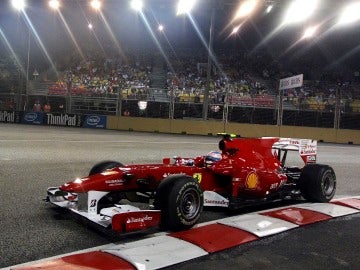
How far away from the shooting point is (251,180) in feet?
18.4

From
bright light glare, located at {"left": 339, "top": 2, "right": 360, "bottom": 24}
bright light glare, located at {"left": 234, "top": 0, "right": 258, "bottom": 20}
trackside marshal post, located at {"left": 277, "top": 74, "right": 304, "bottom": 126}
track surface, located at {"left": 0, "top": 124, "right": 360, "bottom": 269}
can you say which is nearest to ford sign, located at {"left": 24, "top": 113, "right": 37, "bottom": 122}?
bright light glare, located at {"left": 234, "top": 0, "right": 258, "bottom": 20}

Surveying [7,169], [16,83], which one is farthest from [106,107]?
[7,169]

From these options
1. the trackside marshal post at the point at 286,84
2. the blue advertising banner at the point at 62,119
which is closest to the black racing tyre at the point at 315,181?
the trackside marshal post at the point at 286,84

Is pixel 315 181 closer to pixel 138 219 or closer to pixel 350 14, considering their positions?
pixel 138 219

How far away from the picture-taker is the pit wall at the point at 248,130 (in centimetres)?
2267

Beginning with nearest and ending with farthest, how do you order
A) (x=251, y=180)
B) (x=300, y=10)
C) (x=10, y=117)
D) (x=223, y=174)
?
(x=223, y=174), (x=251, y=180), (x=300, y=10), (x=10, y=117)

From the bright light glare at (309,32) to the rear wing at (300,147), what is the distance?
24.5 m

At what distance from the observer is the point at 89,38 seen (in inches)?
1405

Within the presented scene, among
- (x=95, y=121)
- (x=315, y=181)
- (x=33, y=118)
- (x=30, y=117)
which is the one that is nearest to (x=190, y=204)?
(x=315, y=181)

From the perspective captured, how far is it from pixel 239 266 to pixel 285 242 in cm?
96

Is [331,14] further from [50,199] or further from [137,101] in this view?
[50,199]

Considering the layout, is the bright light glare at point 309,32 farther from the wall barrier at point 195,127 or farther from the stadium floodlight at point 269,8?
the wall barrier at point 195,127

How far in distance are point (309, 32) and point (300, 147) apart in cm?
2620

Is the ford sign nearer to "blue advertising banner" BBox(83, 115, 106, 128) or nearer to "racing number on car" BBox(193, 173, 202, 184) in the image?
"blue advertising banner" BBox(83, 115, 106, 128)
